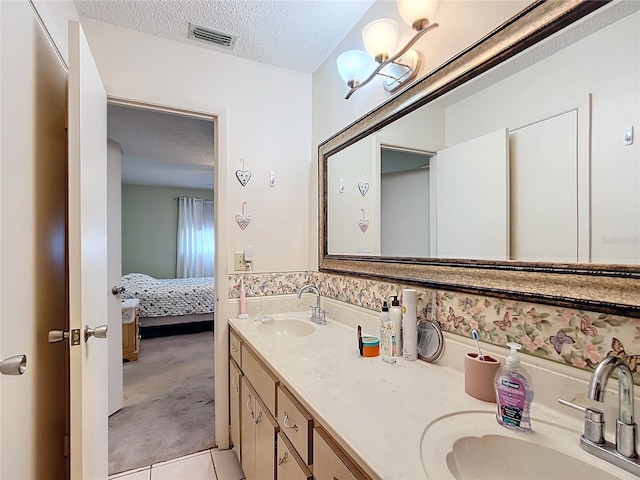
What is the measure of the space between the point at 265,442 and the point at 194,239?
6.11 meters

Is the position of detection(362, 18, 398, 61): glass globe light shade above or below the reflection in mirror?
above

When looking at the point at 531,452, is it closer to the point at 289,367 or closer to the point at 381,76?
the point at 289,367

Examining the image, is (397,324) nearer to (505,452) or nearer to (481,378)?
(481,378)

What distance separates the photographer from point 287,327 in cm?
194

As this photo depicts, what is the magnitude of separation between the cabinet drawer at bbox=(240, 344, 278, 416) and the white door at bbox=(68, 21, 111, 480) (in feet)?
2.03

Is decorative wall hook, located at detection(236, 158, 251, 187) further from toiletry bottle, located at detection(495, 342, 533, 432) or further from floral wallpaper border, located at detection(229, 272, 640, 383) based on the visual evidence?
toiletry bottle, located at detection(495, 342, 533, 432)

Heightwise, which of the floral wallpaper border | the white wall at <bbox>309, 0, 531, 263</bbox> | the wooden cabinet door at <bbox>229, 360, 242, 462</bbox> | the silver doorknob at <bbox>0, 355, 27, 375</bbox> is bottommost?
the wooden cabinet door at <bbox>229, 360, 242, 462</bbox>

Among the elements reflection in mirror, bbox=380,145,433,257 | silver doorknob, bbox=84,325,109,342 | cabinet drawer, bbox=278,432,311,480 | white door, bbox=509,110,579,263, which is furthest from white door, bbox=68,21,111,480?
white door, bbox=509,110,579,263

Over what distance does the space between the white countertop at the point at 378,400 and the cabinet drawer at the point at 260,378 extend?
6cm

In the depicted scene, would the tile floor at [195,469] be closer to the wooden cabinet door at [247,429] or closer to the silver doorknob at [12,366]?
the wooden cabinet door at [247,429]

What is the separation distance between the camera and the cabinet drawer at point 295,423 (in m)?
0.91

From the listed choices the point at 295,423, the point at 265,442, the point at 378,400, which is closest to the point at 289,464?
the point at 295,423

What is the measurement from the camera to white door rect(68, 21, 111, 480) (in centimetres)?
112

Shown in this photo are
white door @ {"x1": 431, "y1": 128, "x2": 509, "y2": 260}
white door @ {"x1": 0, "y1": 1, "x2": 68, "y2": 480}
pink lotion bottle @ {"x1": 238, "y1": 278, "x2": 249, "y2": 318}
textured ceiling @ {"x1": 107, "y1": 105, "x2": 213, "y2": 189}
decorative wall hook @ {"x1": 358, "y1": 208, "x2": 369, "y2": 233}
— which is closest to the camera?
white door @ {"x1": 0, "y1": 1, "x2": 68, "y2": 480}
